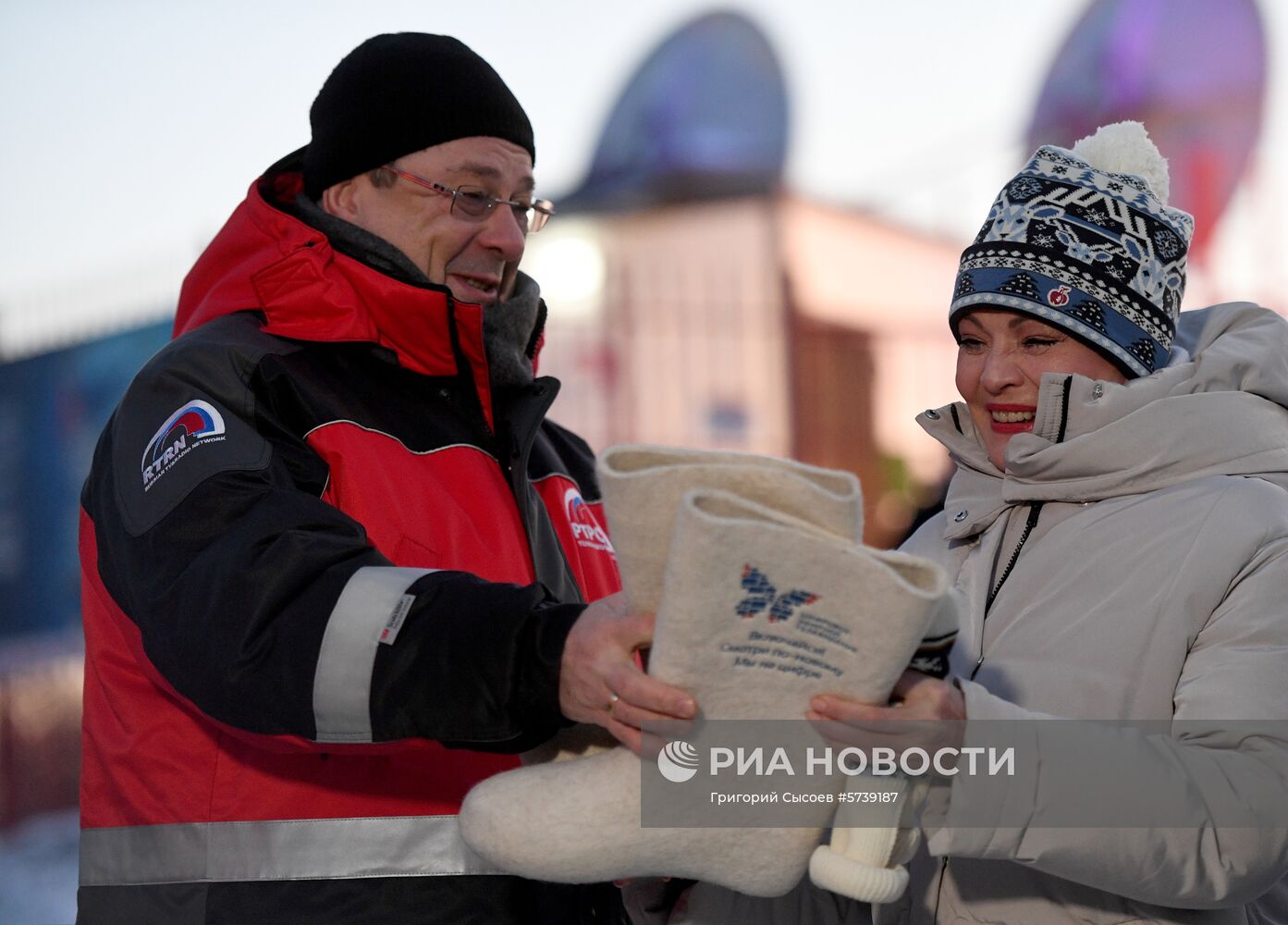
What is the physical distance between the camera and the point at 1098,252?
2180 millimetres

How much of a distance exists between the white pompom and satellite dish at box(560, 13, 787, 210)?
31.8 feet

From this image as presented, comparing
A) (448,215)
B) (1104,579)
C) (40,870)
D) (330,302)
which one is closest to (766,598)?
(1104,579)

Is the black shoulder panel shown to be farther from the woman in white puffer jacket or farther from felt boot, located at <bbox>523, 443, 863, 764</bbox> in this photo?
the woman in white puffer jacket

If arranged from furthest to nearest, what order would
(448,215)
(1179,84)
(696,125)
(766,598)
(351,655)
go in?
(696,125) < (1179,84) < (448,215) < (351,655) < (766,598)

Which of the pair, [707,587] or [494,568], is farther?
[494,568]

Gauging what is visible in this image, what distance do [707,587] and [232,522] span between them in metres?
0.73

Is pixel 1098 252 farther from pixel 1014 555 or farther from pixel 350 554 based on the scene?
pixel 350 554

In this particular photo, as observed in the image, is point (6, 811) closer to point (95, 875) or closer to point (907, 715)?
point (95, 875)

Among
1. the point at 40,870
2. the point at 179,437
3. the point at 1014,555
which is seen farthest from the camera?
the point at 40,870

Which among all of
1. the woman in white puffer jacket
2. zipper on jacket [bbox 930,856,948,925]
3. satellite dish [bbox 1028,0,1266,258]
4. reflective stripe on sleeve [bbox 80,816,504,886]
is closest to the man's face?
the woman in white puffer jacket

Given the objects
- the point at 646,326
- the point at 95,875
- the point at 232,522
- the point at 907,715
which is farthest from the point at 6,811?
the point at 907,715

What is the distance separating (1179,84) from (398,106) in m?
10.2

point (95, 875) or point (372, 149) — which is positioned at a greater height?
point (372, 149)

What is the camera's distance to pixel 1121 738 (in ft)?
5.67
